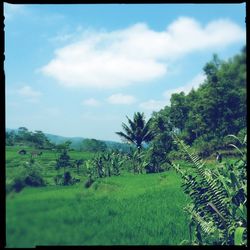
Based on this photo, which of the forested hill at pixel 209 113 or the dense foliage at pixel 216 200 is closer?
the dense foliage at pixel 216 200

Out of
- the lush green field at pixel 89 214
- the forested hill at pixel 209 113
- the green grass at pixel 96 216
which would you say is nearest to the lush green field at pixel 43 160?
the lush green field at pixel 89 214

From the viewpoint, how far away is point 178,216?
12.5ft

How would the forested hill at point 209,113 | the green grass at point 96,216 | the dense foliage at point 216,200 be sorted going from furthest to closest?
the forested hill at point 209,113 < the dense foliage at point 216,200 < the green grass at point 96,216

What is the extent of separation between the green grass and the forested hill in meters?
0.78

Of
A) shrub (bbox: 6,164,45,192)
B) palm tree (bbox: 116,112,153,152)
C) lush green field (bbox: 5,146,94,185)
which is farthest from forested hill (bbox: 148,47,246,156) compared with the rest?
shrub (bbox: 6,164,45,192)

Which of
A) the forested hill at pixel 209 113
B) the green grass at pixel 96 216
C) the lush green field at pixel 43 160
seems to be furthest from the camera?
the forested hill at pixel 209 113

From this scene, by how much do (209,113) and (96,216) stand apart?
213cm

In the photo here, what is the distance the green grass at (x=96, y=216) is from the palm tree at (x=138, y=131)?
50cm

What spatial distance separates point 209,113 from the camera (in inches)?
181

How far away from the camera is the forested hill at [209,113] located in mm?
3758

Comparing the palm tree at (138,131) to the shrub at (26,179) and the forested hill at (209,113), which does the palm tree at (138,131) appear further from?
the shrub at (26,179)

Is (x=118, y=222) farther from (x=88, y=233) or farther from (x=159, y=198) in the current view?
(x=159, y=198)

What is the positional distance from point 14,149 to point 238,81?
2.09 metres
